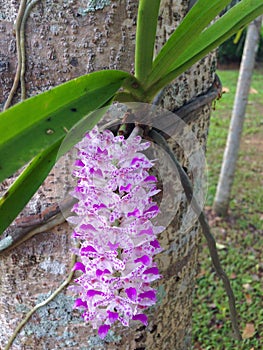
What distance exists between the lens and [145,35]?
1.66 feet

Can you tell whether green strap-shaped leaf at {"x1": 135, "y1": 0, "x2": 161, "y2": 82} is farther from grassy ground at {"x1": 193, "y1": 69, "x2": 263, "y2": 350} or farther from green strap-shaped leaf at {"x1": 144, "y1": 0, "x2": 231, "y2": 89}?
grassy ground at {"x1": 193, "y1": 69, "x2": 263, "y2": 350}

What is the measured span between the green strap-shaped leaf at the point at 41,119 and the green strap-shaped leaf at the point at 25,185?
70mm

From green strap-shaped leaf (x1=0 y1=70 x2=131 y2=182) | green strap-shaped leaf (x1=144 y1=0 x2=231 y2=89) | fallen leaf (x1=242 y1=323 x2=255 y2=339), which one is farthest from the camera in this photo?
fallen leaf (x1=242 y1=323 x2=255 y2=339)

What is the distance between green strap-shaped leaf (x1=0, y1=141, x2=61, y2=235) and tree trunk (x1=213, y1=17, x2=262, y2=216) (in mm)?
1587

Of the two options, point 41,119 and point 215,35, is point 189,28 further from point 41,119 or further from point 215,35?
point 41,119

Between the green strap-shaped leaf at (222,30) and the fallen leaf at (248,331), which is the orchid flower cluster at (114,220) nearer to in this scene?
the green strap-shaped leaf at (222,30)

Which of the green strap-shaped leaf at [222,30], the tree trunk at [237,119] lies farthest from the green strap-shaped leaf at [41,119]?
the tree trunk at [237,119]

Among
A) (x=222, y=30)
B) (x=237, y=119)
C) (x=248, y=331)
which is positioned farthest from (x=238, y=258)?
(x=222, y=30)

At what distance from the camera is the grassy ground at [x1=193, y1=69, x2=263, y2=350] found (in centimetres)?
161

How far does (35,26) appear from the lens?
59 centimetres

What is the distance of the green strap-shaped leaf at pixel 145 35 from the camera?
0.49 m

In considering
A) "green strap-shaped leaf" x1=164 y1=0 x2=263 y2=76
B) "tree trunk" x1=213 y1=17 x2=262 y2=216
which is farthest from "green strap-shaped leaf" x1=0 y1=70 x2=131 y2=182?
"tree trunk" x1=213 y1=17 x2=262 y2=216

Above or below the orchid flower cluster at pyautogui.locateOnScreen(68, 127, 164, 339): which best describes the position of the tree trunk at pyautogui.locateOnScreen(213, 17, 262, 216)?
above

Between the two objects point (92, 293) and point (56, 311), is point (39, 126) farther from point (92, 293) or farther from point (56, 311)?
point (56, 311)
